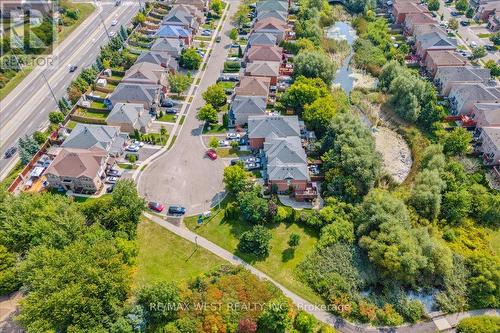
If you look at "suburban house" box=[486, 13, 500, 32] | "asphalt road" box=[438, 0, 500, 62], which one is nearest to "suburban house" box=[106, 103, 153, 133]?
"asphalt road" box=[438, 0, 500, 62]

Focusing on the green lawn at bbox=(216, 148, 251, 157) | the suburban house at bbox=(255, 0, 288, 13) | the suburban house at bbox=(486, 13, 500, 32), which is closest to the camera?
the green lawn at bbox=(216, 148, 251, 157)

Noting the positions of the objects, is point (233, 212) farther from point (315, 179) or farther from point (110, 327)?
point (110, 327)

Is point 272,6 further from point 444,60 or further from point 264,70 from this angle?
point 444,60

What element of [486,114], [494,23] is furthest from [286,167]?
[494,23]

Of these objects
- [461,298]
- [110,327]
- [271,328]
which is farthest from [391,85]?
[110,327]

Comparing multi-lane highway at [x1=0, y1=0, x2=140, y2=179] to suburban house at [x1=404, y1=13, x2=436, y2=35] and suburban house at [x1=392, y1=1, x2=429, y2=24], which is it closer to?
suburban house at [x1=392, y1=1, x2=429, y2=24]

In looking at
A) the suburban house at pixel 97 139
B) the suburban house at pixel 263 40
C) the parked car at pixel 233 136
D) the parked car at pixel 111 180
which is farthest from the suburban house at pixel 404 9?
the parked car at pixel 111 180

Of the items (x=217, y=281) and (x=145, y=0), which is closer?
(x=217, y=281)
